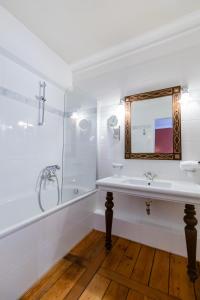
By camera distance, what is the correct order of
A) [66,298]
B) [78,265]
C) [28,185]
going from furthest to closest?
1. [28,185]
2. [78,265]
3. [66,298]

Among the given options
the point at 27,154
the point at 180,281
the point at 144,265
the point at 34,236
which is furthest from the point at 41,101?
the point at 180,281

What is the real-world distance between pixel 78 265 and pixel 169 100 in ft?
6.72

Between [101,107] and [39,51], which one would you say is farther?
[101,107]

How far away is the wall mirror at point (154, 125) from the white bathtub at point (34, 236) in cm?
96

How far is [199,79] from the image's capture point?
1605 mm

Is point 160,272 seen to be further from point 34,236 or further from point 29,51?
point 29,51

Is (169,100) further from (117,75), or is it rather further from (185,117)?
(117,75)

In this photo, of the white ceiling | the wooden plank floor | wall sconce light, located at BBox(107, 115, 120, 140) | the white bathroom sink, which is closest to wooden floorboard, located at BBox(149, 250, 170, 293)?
the wooden plank floor

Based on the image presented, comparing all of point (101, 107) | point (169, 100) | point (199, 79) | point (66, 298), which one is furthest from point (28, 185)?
point (199, 79)

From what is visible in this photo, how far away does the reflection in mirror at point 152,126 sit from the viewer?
1794 mm

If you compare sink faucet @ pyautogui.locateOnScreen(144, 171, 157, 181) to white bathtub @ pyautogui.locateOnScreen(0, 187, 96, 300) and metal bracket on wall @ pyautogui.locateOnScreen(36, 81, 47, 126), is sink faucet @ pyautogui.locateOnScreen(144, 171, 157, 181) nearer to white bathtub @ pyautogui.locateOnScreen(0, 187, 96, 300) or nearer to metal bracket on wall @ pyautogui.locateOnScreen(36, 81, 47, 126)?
white bathtub @ pyautogui.locateOnScreen(0, 187, 96, 300)

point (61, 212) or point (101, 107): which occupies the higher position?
point (101, 107)

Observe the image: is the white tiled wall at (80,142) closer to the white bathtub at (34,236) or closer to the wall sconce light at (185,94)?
the white bathtub at (34,236)

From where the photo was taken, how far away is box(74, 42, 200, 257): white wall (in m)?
1.63
